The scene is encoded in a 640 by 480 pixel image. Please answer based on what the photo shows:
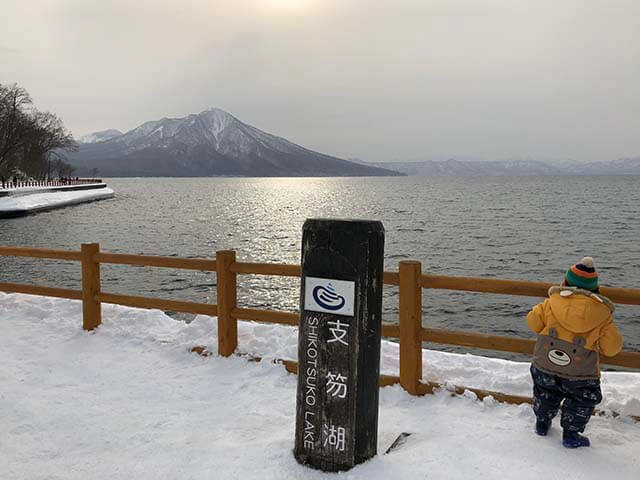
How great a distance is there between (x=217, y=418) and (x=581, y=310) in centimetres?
338

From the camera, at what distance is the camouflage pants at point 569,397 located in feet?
13.9

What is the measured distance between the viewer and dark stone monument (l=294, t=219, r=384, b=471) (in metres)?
3.93

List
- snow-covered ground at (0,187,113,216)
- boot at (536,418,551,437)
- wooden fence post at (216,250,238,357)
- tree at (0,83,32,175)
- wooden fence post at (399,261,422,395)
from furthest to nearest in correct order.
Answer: tree at (0,83,32,175) < snow-covered ground at (0,187,113,216) < wooden fence post at (216,250,238,357) < wooden fence post at (399,261,422,395) < boot at (536,418,551,437)

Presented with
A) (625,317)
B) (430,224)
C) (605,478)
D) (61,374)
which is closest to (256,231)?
(430,224)

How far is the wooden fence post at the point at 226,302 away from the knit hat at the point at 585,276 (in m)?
3.73

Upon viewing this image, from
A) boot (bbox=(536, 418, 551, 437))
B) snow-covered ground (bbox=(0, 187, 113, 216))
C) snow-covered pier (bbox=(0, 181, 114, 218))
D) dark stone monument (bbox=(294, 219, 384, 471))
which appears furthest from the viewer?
snow-covered pier (bbox=(0, 181, 114, 218))

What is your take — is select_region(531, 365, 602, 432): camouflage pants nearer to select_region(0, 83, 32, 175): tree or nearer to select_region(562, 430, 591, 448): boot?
select_region(562, 430, 591, 448): boot

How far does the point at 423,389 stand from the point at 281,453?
1850mm

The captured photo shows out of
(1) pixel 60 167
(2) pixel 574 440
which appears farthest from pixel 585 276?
(1) pixel 60 167

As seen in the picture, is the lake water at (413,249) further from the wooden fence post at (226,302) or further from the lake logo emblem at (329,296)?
the lake logo emblem at (329,296)

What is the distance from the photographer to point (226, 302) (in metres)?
6.57

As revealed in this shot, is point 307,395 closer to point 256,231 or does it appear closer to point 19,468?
point 19,468

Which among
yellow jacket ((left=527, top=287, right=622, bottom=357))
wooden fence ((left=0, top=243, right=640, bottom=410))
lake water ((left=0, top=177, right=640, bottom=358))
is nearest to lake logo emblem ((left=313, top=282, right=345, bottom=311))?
wooden fence ((left=0, top=243, right=640, bottom=410))

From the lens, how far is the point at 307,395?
161 inches
